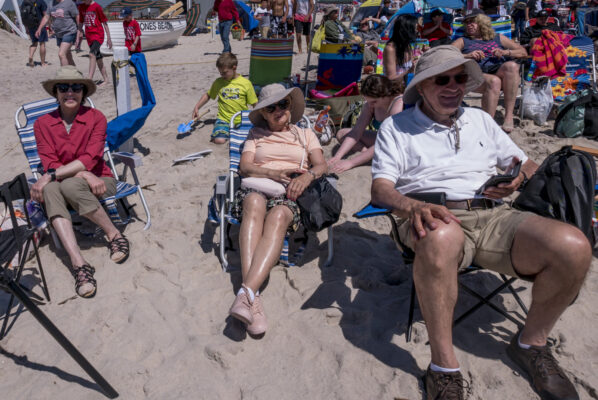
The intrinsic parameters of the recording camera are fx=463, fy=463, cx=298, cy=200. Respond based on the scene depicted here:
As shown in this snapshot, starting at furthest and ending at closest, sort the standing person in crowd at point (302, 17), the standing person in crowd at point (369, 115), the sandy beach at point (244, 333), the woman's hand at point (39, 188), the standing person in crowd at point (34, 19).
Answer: the standing person in crowd at point (302, 17), the standing person in crowd at point (34, 19), the standing person in crowd at point (369, 115), the woman's hand at point (39, 188), the sandy beach at point (244, 333)

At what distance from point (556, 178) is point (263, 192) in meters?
1.76

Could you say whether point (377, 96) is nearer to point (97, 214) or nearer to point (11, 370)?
point (97, 214)

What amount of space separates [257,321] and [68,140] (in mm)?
2039

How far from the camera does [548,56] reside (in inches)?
232

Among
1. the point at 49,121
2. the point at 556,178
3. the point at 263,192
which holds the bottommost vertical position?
the point at 263,192

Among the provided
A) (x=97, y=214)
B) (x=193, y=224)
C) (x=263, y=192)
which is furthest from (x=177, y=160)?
(x=263, y=192)

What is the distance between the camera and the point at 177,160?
193 inches

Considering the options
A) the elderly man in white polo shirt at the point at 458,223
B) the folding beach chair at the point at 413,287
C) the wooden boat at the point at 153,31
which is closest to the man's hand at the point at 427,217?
the elderly man in white polo shirt at the point at 458,223

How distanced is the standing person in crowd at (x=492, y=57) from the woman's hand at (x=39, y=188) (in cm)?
454

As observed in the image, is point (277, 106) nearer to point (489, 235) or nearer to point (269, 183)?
point (269, 183)

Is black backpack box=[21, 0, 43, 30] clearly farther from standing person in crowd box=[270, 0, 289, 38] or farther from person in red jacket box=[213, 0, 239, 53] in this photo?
standing person in crowd box=[270, 0, 289, 38]

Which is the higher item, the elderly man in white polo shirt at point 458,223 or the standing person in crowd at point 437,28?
the standing person in crowd at point 437,28

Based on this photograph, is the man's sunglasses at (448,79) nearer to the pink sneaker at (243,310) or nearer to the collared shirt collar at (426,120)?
the collared shirt collar at (426,120)

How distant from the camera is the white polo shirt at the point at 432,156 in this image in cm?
238
